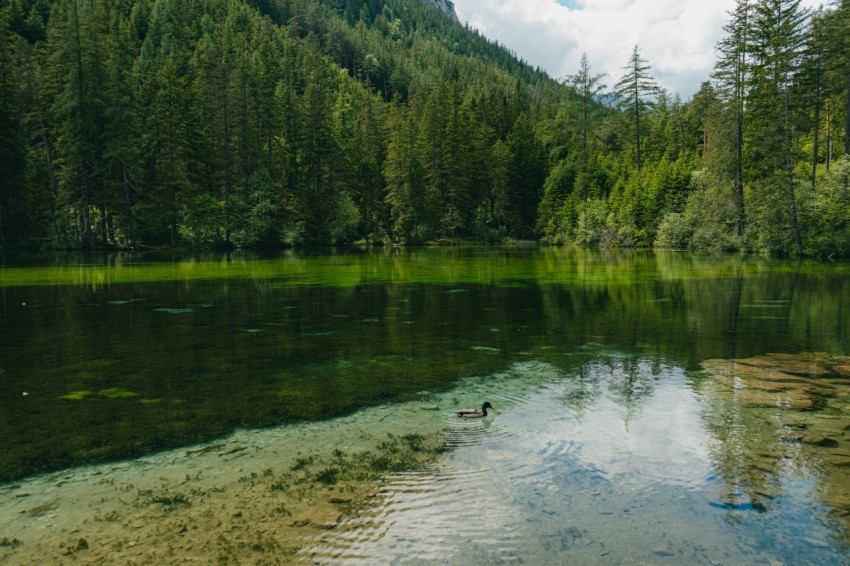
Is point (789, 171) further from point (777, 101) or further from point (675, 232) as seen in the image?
point (675, 232)

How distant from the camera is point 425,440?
249 inches

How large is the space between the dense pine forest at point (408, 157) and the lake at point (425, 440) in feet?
102

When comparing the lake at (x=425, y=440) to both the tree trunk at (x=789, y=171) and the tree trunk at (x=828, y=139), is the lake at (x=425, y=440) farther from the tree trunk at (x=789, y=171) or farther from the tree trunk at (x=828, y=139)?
the tree trunk at (x=828, y=139)

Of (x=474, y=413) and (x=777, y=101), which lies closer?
(x=474, y=413)

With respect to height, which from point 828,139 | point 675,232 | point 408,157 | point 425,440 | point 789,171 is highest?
point 408,157

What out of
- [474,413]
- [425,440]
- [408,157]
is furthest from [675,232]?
[425,440]

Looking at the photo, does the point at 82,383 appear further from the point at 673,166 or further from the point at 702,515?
the point at 673,166

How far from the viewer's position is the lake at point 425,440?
4.26m

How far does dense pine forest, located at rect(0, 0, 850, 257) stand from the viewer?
38938 mm

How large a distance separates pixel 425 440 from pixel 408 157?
63.9 meters

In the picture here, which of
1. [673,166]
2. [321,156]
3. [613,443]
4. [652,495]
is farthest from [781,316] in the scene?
[321,156]

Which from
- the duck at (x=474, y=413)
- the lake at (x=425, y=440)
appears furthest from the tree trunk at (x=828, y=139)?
the duck at (x=474, y=413)

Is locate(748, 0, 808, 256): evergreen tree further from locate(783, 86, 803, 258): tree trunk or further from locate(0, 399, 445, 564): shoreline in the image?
locate(0, 399, 445, 564): shoreline

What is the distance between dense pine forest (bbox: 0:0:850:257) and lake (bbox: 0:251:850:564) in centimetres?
3111
